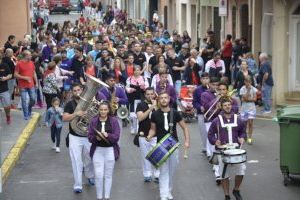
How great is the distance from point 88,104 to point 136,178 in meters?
2.16

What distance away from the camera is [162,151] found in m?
11.5

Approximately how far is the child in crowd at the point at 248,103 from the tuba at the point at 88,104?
5684 millimetres

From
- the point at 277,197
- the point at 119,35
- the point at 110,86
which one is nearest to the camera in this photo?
the point at 277,197

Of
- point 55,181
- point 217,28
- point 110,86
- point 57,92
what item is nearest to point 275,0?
point 57,92

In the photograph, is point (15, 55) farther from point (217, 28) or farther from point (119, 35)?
point (217, 28)

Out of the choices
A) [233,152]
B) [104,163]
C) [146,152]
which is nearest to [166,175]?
[104,163]

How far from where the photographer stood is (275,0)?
74.8ft

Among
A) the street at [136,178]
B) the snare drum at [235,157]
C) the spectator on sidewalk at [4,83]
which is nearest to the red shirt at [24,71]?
the spectator on sidewalk at [4,83]

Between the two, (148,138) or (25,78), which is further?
(25,78)

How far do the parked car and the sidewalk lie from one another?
53.3 m

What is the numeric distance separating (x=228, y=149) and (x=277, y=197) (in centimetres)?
131

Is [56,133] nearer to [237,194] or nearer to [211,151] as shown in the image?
[211,151]

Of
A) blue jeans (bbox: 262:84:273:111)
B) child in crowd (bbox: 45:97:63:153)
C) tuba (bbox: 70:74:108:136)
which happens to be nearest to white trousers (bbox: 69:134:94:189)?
tuba (bbox: 70:74:108:136)

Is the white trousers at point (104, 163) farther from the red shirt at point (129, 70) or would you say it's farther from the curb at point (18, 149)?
the red shirt at point (129, 70)
